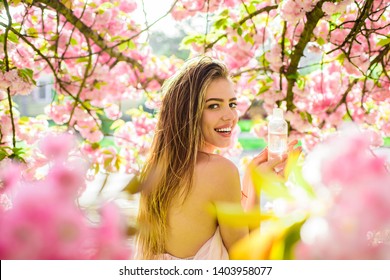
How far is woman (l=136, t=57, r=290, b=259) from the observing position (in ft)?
5.80

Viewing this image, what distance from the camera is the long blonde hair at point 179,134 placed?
1.78 m

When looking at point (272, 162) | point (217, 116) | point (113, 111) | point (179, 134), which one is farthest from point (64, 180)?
point (113, 111)

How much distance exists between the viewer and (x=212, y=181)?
5.91 feet

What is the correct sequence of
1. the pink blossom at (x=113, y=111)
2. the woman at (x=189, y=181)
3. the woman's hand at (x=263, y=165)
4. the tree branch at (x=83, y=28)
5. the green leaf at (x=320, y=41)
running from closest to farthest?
the woman's hand at (x=263, y=165)
the woman at (x=189, y=181)
the tree branch at (x=83, y=28)
the green leaf at (x=320, y=41)
the pink blossom at (x=113, y=111)

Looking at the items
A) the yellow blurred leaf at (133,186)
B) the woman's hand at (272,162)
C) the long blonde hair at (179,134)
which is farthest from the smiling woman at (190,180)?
the yellow blurred leaf at (133,186)

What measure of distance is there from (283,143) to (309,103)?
4.64 ft

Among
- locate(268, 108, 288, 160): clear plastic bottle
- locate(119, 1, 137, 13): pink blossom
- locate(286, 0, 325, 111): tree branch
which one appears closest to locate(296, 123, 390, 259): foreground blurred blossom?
locate(268, 108, 288, 160): clear plastic bottle

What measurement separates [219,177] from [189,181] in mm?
101

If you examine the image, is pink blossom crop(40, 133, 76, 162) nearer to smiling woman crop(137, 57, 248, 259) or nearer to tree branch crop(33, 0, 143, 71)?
smiling woman crop(137, 57, 248, 259)

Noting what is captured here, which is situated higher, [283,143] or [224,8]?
[224,8]

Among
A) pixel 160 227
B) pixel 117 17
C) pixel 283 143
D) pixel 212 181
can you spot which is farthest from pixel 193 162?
pixel 117 17

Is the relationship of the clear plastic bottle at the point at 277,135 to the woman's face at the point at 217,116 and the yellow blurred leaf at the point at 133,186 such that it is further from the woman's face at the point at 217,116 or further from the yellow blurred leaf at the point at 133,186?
the yellow blurred leaf at the point at 133,186

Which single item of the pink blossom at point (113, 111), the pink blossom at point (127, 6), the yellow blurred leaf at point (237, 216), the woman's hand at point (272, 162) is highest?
the pink blossom at point (127, 6)
